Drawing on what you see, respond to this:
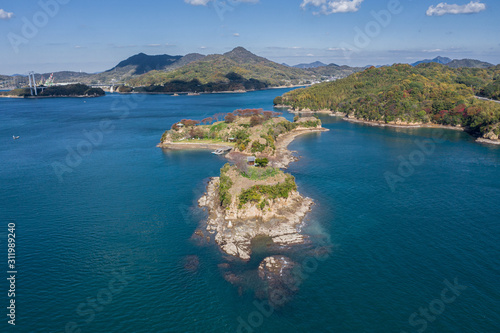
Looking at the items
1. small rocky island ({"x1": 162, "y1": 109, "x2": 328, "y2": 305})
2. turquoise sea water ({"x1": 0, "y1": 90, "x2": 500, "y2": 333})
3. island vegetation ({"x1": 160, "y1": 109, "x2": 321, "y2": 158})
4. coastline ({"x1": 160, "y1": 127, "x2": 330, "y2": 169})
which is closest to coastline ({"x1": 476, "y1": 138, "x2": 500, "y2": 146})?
turquoise sea water ({"x1": 0, "y1": 90, "x2": 500, "y2": 333})

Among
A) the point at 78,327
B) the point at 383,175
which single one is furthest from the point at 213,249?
the point at 383,175

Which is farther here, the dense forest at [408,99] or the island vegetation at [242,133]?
the dense forest at [408,99]

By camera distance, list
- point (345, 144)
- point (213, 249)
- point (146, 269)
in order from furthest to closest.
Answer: point (345, 144)
point (213, 249)
point (146, 269)

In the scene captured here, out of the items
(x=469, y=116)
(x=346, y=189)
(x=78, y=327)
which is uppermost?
(x=469, y=116)

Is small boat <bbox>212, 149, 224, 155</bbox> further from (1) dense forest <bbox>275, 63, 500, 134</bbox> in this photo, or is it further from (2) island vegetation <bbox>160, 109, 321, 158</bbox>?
(1) dense forest <bbox>275, 63, 500, 134</bbox>

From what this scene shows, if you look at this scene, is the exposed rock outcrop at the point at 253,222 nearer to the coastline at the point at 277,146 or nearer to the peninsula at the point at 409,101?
the coastline at the point at 277,146

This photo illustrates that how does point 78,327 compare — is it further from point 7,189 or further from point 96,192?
point 7,189

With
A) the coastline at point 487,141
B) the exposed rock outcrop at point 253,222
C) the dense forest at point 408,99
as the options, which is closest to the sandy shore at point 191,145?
the exposed rock outcrop at point 253,222
